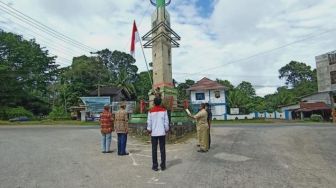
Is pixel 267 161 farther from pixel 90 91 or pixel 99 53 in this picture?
pixel 99 53

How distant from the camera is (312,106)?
166 ft

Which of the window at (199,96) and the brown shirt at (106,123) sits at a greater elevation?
the window at (199,96)

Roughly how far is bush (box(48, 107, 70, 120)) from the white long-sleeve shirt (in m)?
45.0

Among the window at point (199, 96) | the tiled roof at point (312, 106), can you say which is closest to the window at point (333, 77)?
the tiled roof at point (312, 106)

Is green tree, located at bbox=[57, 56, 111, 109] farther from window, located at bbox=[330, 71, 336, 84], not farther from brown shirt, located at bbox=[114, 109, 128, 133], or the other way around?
brown shirt, located at bbox=[114, 109, 128, 133]

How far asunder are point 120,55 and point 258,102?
40.0 m

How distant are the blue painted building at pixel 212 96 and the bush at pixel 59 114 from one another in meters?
20.2

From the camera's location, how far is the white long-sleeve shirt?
8.42 m

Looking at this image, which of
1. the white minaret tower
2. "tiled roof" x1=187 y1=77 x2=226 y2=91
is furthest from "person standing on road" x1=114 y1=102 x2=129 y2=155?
"tiled roof" x1=187 y1=77 x2=226 y2=91

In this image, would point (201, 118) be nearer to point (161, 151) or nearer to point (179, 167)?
point (179, 167)

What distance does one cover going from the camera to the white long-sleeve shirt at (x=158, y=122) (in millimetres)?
8422

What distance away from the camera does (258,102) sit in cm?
6244

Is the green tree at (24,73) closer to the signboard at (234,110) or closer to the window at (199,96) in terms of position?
the window at (199,96)

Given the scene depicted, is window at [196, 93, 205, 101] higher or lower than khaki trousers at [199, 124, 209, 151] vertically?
higher
